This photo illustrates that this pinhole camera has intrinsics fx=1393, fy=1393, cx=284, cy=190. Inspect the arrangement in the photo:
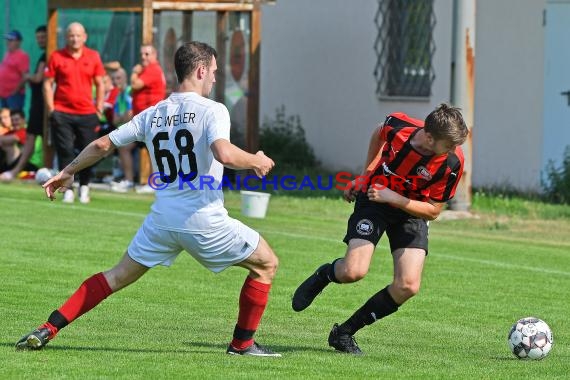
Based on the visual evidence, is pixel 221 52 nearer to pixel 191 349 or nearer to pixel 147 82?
pixel 147 82

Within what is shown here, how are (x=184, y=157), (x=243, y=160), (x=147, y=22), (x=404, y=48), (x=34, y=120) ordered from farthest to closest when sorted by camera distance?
(x=404, y=48) < (x=34, y=120) < (x=147, y=22) < (x=184, y=157) < (x=243, y=160)

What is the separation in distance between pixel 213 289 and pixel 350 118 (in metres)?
12.6

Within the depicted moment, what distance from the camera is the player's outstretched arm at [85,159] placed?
26.2 feet

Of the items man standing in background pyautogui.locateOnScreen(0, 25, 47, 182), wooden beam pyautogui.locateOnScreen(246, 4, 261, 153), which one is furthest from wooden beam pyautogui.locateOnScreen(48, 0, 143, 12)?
wooden beam pyautogui.locateOnScreen(246, 4, 261, 153)

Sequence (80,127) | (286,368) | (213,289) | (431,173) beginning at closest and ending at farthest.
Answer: (286,368), (431,173), (213,289), (80,127)

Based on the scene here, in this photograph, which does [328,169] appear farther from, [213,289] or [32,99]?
[213,289]

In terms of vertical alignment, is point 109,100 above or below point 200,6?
below

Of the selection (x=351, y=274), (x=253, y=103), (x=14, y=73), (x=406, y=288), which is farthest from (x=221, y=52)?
(x=406, y=288)

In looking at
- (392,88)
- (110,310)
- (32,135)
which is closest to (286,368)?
(110,310)

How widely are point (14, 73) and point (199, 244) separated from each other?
14858 mm

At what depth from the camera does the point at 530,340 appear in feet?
28.5

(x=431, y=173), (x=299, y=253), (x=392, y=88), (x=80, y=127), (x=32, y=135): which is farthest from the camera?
(x=392, y=88)

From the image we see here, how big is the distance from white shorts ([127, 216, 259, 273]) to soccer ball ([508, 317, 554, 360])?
1.85 m

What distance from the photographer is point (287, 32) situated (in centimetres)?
2512
